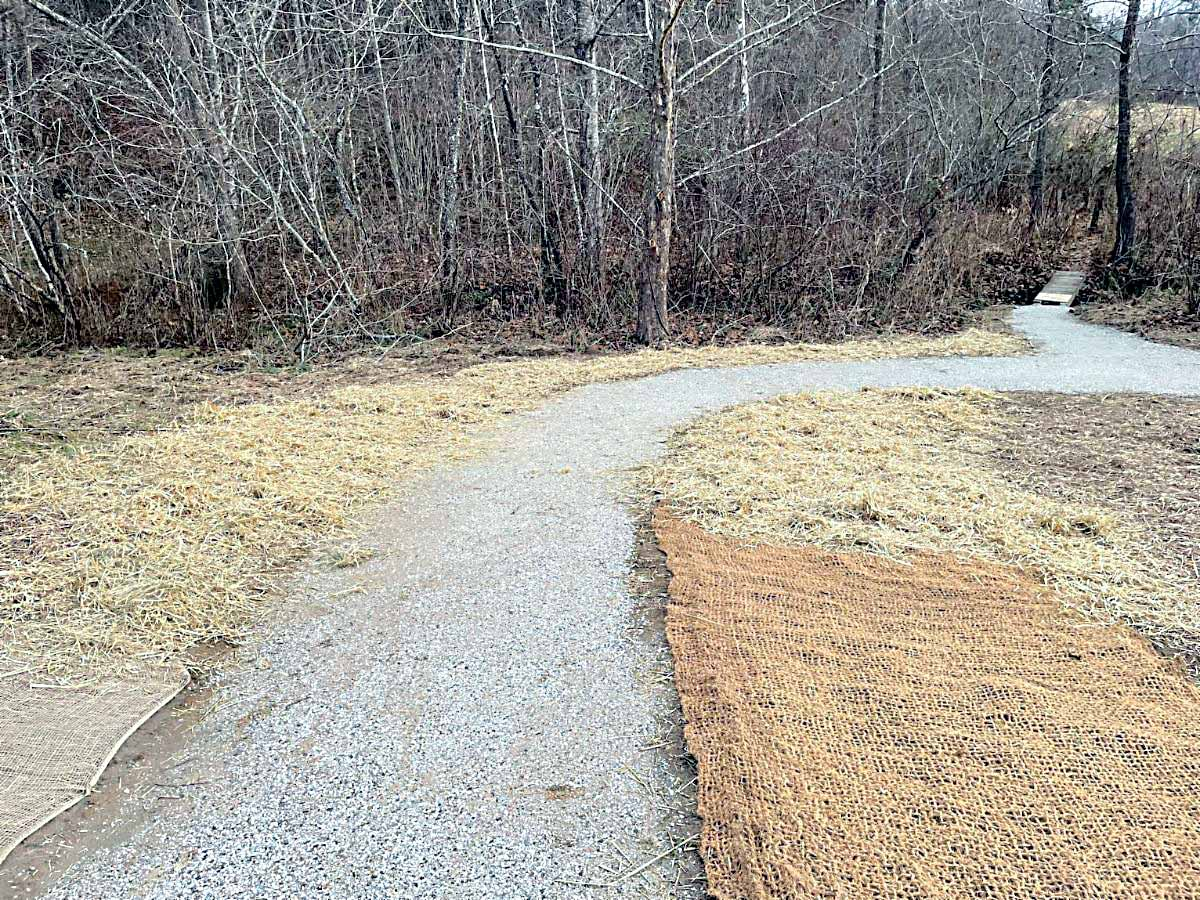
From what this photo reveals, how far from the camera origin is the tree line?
8344 millimetres

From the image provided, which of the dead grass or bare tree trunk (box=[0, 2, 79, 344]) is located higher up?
bare tree trunk (box=[0, 2, 79, 344])

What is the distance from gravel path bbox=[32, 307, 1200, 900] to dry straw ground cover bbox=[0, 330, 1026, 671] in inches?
13.9

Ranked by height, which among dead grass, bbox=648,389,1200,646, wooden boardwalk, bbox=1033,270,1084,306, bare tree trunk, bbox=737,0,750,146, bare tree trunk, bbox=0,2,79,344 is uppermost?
bare tree trunk, bbox=737,0,750,146

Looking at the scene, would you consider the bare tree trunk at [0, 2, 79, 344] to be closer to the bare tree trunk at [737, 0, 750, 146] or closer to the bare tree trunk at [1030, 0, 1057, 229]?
the bare tree trunk at [737, 0, 750, 146]

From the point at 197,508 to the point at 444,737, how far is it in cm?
219

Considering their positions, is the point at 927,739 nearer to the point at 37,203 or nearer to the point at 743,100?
the point at 37,203

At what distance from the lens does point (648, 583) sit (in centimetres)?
344

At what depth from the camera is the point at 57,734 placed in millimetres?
2518

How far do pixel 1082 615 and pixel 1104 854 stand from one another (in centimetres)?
127

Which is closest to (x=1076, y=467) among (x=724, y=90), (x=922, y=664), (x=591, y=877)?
(x=922, y=664)

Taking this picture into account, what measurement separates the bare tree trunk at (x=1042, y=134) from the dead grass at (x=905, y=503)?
10001 mm

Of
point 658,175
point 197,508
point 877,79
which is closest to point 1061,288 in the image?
point 877,79

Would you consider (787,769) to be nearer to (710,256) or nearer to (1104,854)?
(1104,854)

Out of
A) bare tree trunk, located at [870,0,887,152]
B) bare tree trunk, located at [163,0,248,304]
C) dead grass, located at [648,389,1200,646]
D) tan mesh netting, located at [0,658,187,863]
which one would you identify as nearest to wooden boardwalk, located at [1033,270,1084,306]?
bare tree trunk, located at [870,0,887,152]
